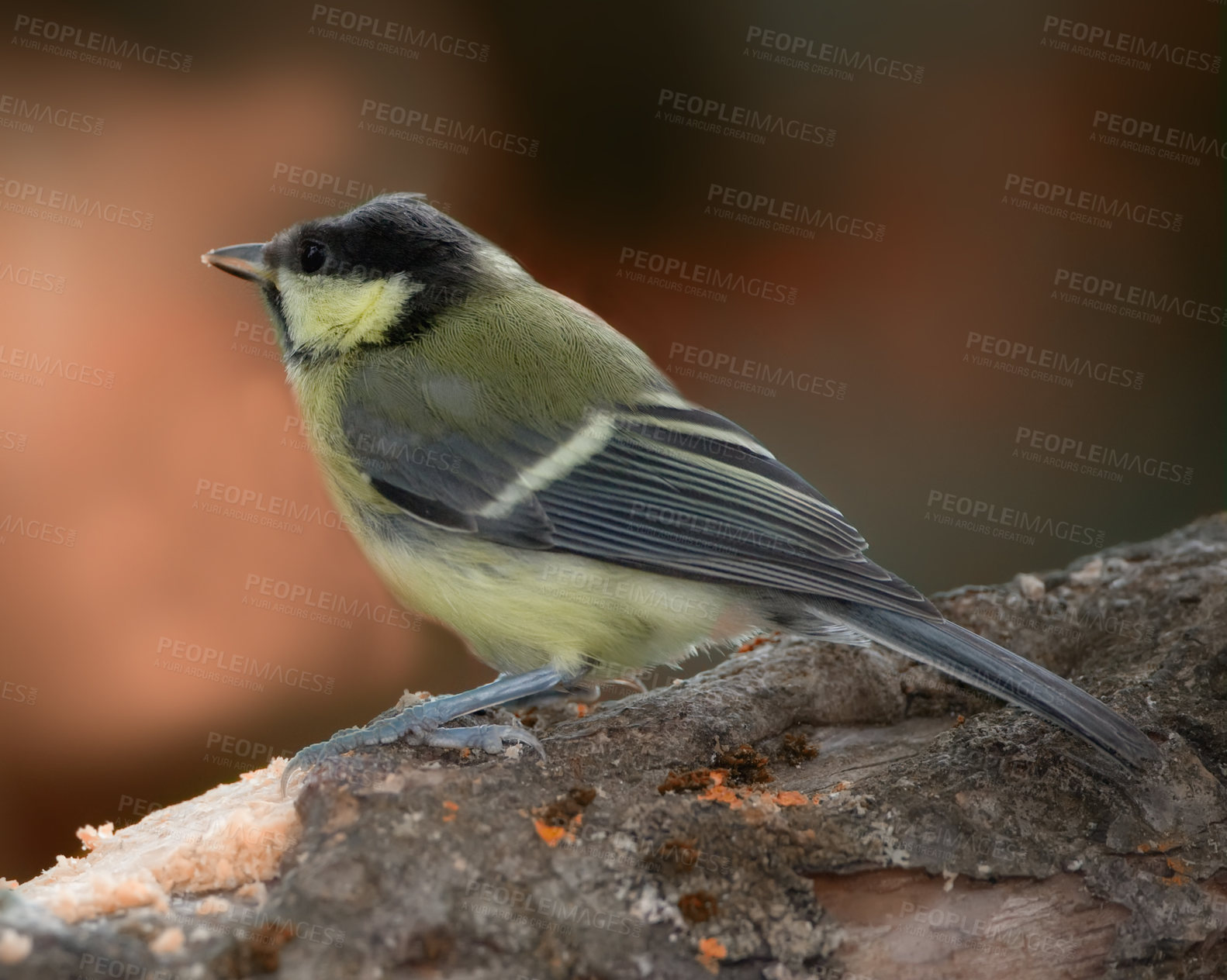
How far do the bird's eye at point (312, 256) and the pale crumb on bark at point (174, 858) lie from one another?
1144mm

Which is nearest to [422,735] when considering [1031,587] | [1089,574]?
[1031,587]

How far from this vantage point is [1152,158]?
12.9ft

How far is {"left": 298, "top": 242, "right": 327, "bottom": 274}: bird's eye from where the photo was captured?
7.58 ft

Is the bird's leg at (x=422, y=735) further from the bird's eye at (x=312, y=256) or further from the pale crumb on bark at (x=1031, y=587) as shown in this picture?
the pale crumb on bark at (x=1031, y=587)

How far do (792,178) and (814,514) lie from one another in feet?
7.62

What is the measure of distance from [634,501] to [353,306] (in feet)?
2.64

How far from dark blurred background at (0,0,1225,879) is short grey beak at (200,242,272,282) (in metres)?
0.94

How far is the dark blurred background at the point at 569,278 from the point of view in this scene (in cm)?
323

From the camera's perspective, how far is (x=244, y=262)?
2.40 metres

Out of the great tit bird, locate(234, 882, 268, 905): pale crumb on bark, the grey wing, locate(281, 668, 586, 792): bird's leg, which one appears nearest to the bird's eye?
the great tit bird

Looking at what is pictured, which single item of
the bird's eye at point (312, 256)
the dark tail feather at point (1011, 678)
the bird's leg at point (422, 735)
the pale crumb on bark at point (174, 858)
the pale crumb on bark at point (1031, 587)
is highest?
the bird's eye at point (312, 256)

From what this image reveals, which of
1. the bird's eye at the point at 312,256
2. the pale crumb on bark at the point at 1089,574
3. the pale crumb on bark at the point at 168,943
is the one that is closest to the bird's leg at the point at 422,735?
the pale crumb on bark at the point at 168,943

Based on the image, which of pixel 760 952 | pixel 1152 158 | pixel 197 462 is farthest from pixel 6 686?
pixel 1152 158

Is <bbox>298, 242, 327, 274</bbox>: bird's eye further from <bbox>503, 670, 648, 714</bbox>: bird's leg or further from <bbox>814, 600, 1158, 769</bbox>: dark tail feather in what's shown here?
<bbox>814, 600, 1158, 769</bbox>: dark tail feather
